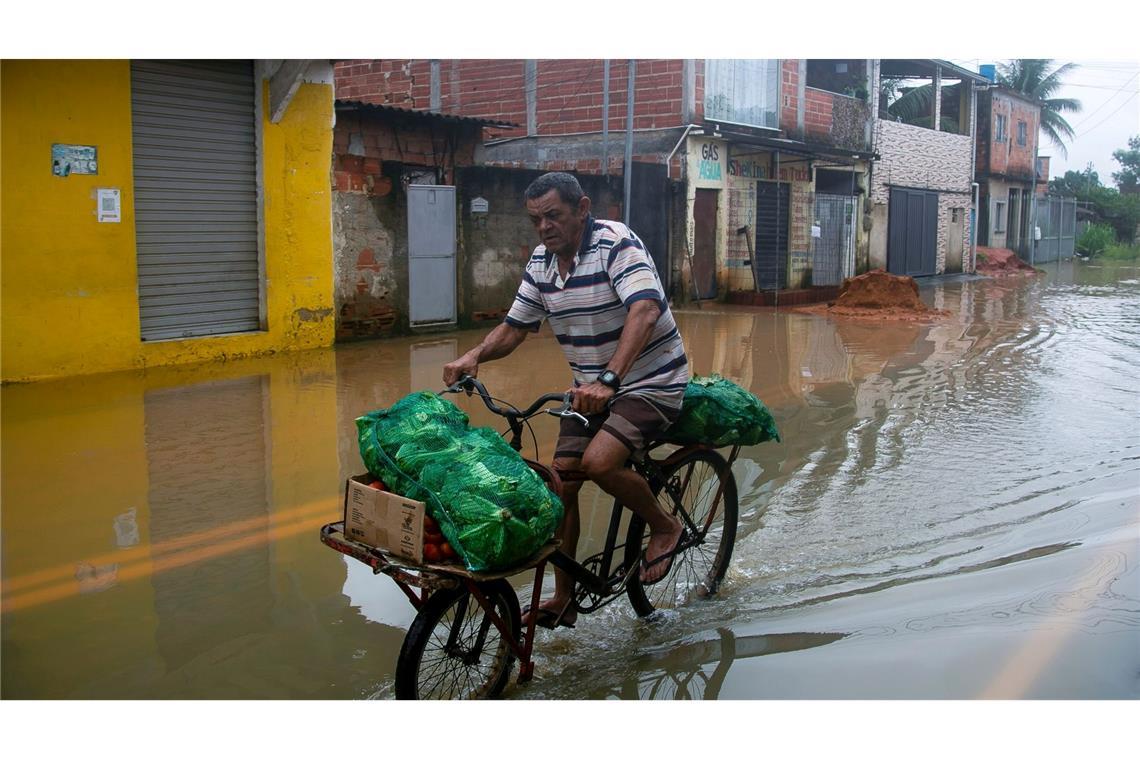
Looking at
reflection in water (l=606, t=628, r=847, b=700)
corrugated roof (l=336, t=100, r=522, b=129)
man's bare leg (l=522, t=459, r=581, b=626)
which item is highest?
corrugated roof (l=336, t=100, r=522, b=129)

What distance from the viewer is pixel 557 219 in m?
3.79

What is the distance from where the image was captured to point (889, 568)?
195 inches

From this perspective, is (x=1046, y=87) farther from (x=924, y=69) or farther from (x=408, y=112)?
(x=408, y=112)

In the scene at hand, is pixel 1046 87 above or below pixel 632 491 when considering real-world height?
above

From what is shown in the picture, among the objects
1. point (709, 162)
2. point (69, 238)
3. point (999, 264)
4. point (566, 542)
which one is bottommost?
point (566, 542)

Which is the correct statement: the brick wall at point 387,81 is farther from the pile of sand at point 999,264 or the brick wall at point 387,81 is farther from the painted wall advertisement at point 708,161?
the pile of sand at point 999,264

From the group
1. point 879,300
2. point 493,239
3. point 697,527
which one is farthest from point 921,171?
point 697,527

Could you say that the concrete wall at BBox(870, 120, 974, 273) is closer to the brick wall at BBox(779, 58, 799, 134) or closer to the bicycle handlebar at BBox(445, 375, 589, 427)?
the brick wall at BBox(779, 58, 799, 134)

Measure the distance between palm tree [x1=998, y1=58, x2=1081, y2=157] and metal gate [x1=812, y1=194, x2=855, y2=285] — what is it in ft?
81.3

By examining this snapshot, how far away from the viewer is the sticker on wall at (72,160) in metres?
9.87

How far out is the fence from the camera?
136 feet

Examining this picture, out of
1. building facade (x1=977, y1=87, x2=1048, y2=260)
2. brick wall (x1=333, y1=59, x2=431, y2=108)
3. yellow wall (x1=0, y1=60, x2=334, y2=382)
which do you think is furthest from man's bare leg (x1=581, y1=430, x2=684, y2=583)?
building facade (x1=977, y1=87, x2=1048, y2=260)

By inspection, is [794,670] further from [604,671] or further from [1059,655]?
[1059,655]

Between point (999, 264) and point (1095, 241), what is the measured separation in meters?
14.8
